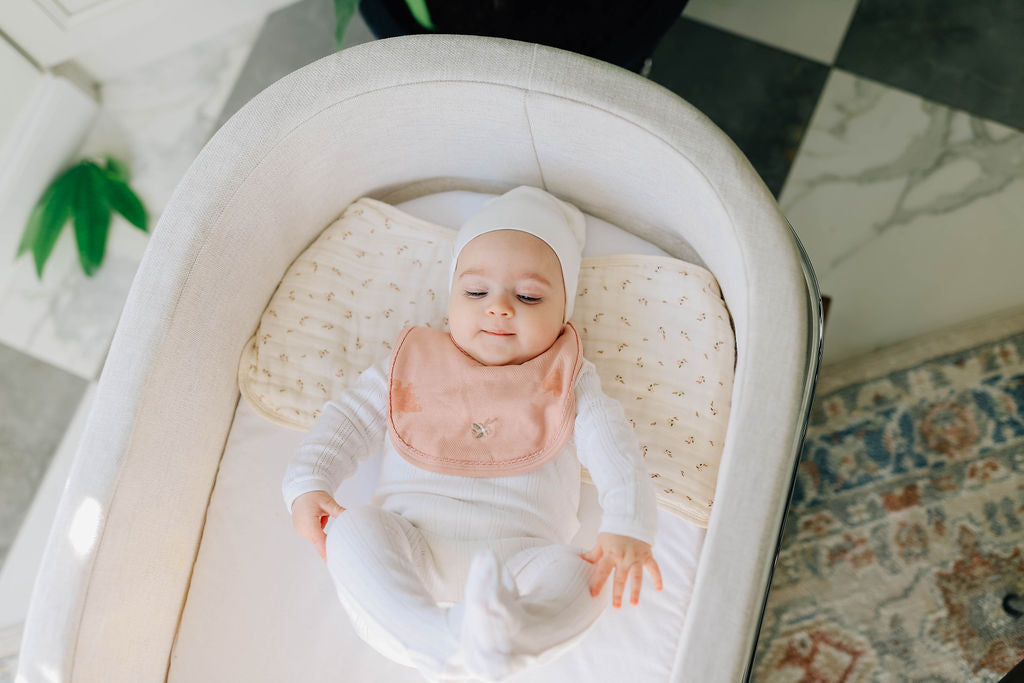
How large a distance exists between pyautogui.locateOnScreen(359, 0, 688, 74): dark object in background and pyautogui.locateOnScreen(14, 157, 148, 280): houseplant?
67cm

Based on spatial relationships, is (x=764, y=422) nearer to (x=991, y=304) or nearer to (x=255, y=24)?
(x=991, y=304)

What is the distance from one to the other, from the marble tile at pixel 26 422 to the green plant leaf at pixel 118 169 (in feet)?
1.38

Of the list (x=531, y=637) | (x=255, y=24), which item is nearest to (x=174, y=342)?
(x=531, y=637)

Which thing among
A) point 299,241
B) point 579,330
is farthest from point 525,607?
point 299,241

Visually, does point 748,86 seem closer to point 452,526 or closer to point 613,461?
point 613,461

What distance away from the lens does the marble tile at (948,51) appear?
154cm

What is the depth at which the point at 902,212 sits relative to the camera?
4.94 feet

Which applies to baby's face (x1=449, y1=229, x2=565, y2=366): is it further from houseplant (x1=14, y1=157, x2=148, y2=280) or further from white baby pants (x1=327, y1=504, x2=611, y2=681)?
houseplant (x1=14, y1=157, x2=148, y2=280)

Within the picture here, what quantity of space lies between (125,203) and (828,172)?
1.44 metres

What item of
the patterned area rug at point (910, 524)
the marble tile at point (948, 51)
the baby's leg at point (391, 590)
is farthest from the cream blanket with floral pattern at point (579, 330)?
the marble tile at point (948, 51)

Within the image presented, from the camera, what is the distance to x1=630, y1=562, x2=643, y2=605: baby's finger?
88 cm

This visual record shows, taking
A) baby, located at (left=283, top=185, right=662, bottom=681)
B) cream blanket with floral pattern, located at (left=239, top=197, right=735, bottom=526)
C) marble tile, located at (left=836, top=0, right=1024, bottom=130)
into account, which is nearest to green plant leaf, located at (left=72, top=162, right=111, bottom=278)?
cream blanket with floral pattern, located at (left=239, top=197, right=735, bottom=526)

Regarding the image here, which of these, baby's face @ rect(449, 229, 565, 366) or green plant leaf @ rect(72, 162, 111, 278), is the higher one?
green plant leaf @ rect(72, 162, 111, 278)

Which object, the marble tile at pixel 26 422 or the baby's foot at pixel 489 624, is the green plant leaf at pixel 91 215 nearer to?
the marble tile at pixel 26 422
